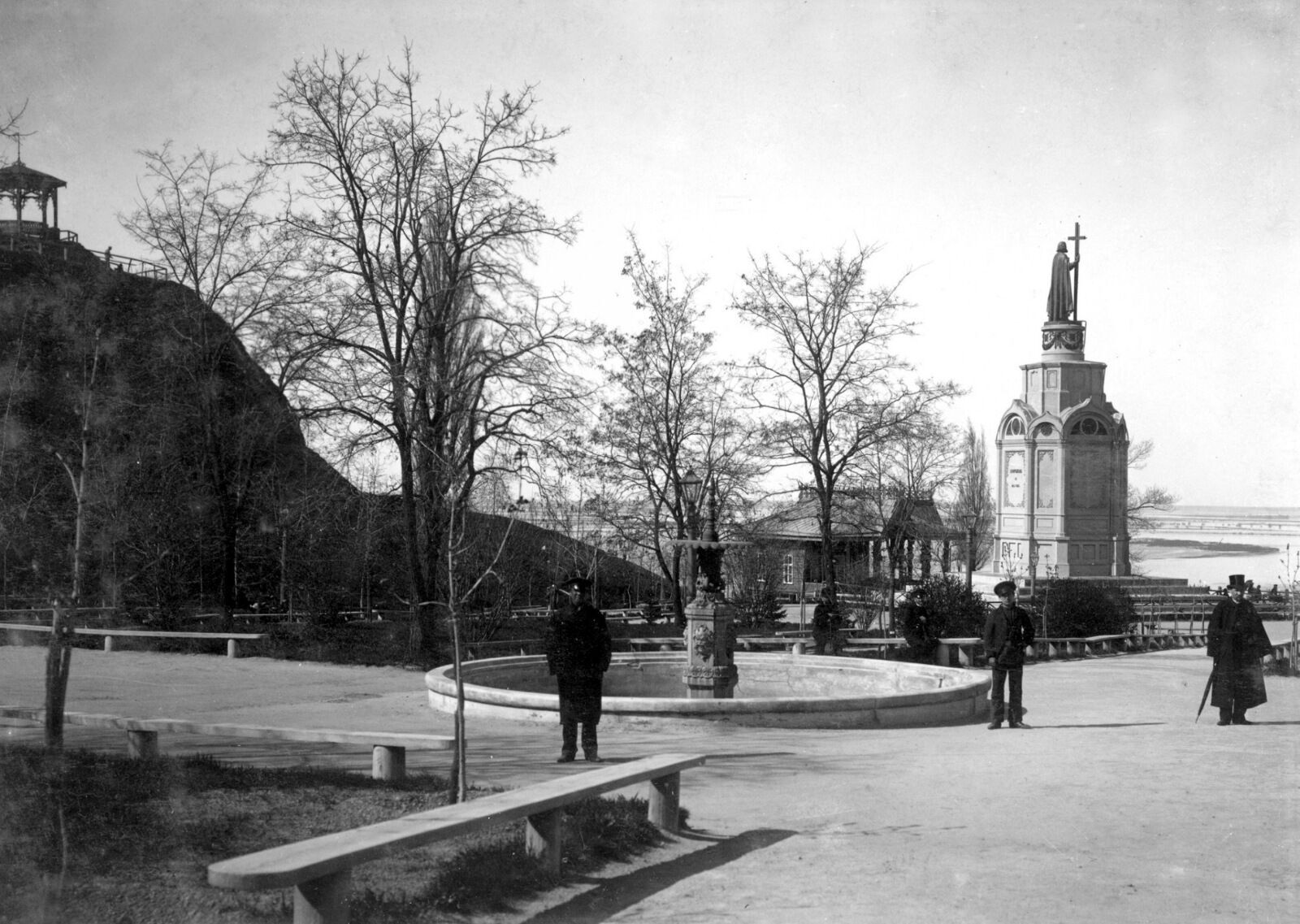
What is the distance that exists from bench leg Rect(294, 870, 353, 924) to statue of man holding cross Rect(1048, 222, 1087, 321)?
159ft

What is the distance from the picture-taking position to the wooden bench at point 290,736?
8.66 meters

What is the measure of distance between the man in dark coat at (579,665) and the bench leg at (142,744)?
10.5 ft

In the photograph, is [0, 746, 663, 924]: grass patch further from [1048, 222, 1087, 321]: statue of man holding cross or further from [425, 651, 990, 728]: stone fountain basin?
[1048, 222, 1087, 321]: statue of man holding cross

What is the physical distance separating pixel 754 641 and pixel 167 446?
47.0ft

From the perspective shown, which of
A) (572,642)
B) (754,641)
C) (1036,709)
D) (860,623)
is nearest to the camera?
(572,642)

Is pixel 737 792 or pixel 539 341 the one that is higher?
pixel 539 341

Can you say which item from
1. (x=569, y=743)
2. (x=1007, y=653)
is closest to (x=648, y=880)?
(x=569, y=743)

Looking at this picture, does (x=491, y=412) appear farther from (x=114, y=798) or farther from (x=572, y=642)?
(x=114, y=798)

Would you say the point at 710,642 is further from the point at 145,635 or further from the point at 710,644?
the point at 145,635

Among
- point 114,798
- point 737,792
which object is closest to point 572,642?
point 737,792

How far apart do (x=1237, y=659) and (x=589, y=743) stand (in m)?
7.42

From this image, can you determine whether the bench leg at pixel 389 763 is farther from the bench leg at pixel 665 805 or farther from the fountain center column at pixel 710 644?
the fountain center column at pixel 710 644

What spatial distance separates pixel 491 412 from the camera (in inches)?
830

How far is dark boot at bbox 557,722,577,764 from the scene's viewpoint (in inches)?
407
